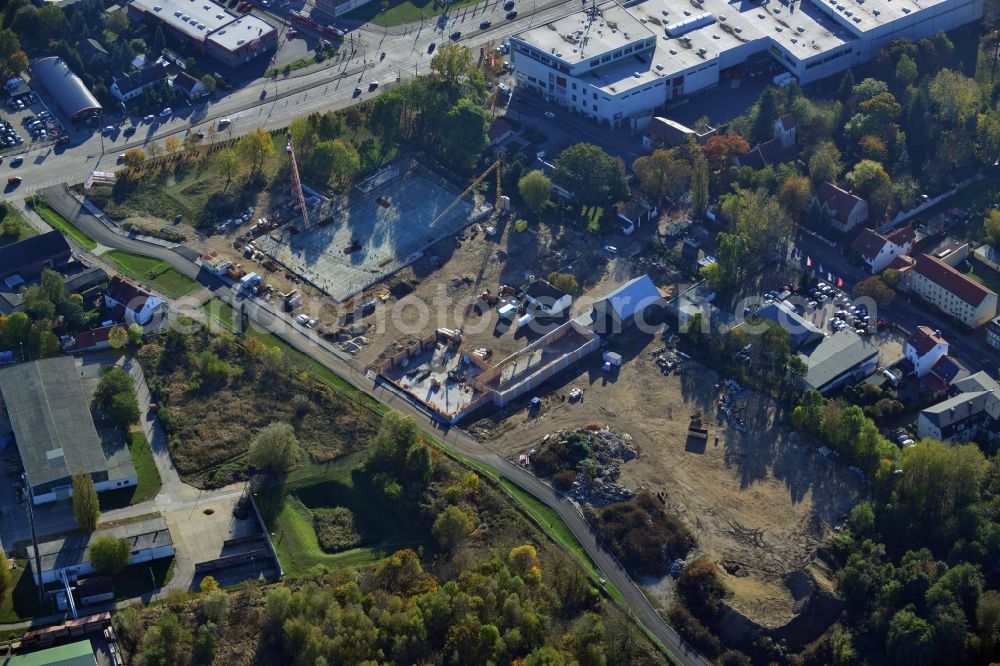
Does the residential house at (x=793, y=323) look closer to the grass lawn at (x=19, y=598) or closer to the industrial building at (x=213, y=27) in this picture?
the grass lawn at (x=19, y=598)

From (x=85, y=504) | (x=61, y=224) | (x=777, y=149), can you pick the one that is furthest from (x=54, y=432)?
(x=777, y=149)

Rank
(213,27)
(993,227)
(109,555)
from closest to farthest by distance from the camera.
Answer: (109,555), (993,227), (213,27)

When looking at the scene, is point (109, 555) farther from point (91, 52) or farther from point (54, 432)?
point (91, 52)

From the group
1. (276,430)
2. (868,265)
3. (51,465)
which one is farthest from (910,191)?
(51,465)

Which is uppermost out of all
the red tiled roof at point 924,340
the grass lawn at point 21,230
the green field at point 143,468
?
the grass lawn at point 21,230

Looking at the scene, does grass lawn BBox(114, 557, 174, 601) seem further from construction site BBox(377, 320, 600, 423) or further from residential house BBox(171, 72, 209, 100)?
residential house BBox(171, 72, 209, 100)

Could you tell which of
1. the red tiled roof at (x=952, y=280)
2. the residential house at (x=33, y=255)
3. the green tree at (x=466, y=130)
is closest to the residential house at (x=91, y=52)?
the residential house at (x=33, y=255)
